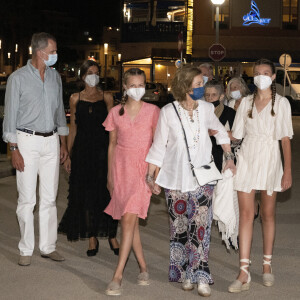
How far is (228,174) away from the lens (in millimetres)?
6465

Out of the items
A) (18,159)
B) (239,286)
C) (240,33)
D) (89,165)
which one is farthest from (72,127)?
(240,33)

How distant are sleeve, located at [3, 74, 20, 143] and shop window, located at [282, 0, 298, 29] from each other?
46.5 metres

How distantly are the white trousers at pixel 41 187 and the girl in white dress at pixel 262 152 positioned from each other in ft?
6.32

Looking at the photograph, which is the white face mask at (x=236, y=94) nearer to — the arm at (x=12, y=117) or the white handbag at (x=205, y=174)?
the white handbag at (x=205, y=174)

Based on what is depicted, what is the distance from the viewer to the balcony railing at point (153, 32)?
55125 mm

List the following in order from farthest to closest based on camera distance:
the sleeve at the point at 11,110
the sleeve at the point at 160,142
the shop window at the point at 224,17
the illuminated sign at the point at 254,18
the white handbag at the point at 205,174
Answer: the illuminated sign at the point at 254,18, the shop window at the point at 224,17, the sleeve at the point at 11,110, the sleeve at the point at 160,142, the white handbag at the point at 205,174

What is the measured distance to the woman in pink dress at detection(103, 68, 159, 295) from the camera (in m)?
6.39

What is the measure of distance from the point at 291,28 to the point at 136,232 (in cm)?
4712

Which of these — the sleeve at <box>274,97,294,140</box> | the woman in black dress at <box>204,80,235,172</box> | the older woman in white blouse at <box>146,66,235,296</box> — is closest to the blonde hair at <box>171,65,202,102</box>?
the older woman in white blouse at <box>146,66,235,296</box>

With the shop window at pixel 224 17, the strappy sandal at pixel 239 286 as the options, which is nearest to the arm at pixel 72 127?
the strappy sandal at pixel 239 286

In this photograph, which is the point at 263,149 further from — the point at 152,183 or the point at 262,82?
the point at 152,183

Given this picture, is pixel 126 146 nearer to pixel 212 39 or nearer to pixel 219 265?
pixel 219 265

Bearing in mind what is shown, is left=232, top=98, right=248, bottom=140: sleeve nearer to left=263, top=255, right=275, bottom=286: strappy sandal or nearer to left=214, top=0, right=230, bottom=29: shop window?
left=263, top=255, right=275, bottom=286: strappy sandal

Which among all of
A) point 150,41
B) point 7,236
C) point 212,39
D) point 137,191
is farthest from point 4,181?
point 150,41
